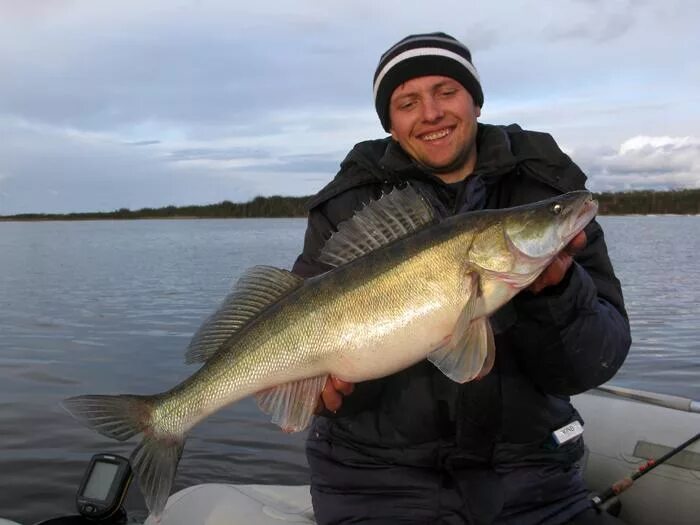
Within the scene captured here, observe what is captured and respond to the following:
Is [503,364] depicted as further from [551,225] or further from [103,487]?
[103,487]

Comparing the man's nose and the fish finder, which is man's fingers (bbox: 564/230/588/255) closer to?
the man's nose

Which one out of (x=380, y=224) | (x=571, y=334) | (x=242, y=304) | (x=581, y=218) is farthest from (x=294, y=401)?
(x=581, y=218)

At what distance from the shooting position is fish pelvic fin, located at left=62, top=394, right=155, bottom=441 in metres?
3.34

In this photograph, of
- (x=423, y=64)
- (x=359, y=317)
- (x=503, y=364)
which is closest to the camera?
(x=359, y=317)

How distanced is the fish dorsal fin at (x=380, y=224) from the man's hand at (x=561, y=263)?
0.60 m

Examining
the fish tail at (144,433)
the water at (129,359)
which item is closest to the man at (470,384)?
the fish tail at (144,433)

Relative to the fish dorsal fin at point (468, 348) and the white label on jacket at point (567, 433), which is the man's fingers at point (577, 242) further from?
the white label on jacket at point (567, 433)

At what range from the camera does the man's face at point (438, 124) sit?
3953 millimetres

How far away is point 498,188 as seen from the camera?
4.00 meters

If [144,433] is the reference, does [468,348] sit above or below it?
above

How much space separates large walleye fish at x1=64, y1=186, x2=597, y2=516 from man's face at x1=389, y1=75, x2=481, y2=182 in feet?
2.25

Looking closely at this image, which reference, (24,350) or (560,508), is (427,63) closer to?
(560,508)

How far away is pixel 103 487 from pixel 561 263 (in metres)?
2.89

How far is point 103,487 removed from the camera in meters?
4.09
